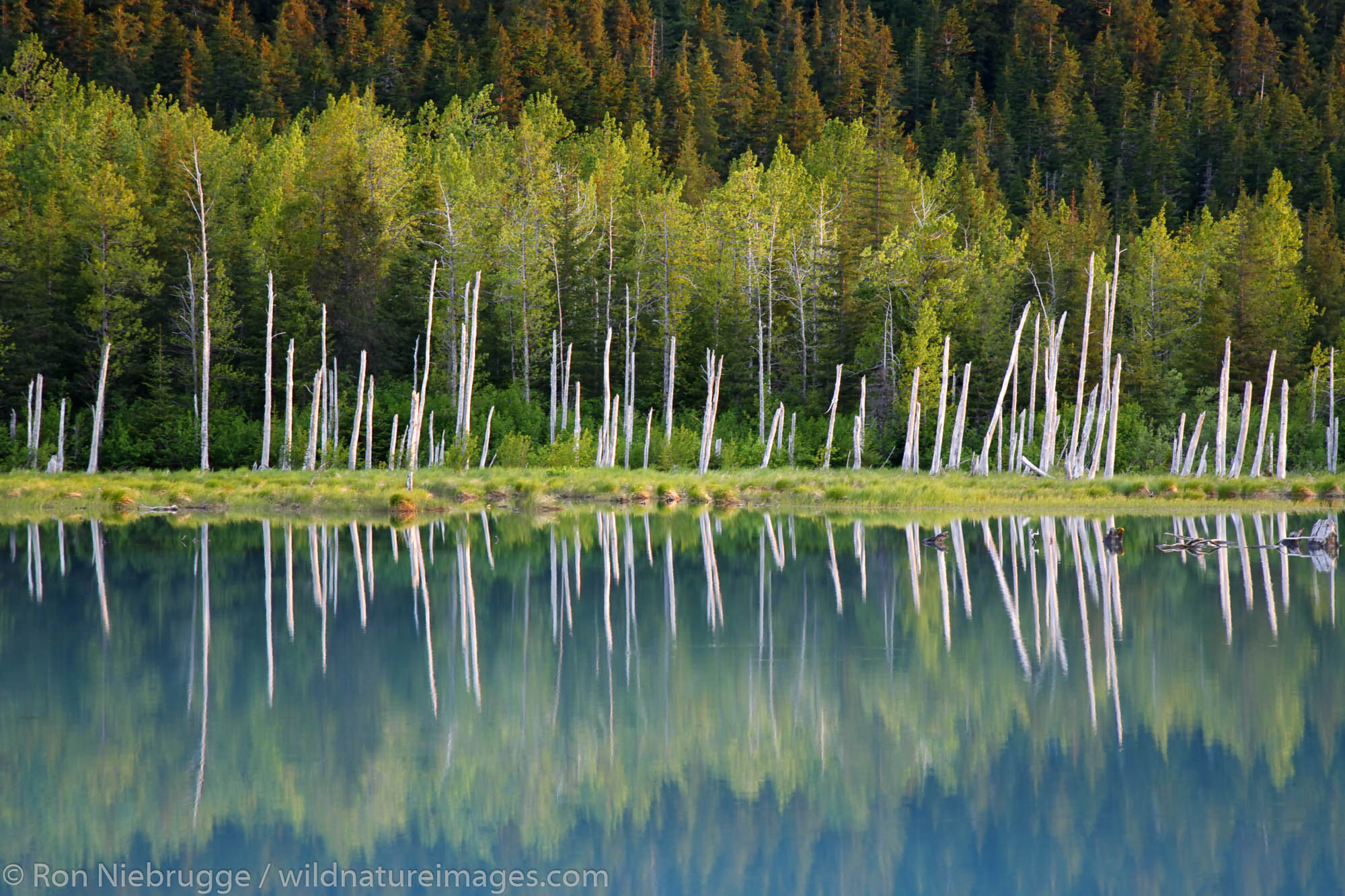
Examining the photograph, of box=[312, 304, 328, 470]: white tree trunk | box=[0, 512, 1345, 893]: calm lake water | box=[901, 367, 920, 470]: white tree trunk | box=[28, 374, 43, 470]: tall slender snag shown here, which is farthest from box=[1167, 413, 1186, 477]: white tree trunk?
box=[28, 374, 43, 470]: tall slender snag

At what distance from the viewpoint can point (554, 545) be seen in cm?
2602

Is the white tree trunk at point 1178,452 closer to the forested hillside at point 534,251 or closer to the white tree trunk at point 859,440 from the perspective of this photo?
the forested hillside at point 534,251

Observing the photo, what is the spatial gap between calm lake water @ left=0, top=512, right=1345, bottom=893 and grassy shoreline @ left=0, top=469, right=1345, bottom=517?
42.9ft

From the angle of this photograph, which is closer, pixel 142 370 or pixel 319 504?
pixel 319 504

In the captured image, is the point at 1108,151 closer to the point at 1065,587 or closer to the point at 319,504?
the point at 319,504

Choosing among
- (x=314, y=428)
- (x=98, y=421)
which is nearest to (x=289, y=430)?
(x=314, y=428)

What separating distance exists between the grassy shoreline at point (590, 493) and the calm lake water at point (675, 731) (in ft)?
42.9

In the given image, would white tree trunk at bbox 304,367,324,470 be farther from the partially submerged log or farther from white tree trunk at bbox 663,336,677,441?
the partially submerged log

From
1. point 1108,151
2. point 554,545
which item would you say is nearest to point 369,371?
point 554,545

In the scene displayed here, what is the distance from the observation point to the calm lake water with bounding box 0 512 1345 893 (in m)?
8.57

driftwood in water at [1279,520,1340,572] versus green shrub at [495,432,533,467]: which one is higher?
green shrub at [495,432,533,467]

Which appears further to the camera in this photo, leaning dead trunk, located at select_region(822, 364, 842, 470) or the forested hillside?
the forested hillside

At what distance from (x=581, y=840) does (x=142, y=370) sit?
42.7m

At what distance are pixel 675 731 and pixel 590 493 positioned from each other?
26.4m
